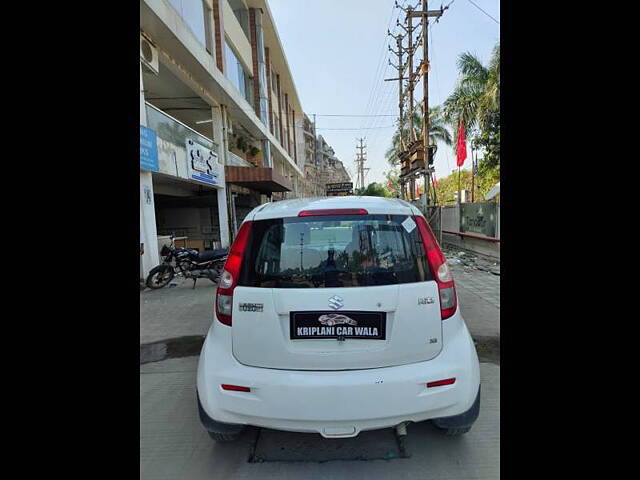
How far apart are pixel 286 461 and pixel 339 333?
36.2 inches

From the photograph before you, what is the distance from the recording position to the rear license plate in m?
1.76

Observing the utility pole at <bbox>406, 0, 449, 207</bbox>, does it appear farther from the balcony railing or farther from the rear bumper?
the rear bumper

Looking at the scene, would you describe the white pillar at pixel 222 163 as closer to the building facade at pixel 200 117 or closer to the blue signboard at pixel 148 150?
the building facade at pixel 200 117

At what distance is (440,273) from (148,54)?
9.32 metres

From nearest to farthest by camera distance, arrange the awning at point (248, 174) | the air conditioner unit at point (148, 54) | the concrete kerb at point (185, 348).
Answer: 1. the concrete kerb at point (185, 348)
2. the air conditioner unit at point (148, 54)
3. the awning at point (248, 174)

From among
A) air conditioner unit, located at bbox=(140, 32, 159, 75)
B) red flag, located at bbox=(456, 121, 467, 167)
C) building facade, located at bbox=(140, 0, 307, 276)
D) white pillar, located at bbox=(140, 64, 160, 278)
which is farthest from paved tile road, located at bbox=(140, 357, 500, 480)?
red flag, located at bbox=(456, 121, 467, 167)

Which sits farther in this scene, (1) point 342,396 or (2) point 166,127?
(2) point 166,127

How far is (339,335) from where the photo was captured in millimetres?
1759

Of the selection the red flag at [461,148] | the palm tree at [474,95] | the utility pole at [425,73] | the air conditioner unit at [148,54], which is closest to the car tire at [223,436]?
the air conditioner unit at [148,54]

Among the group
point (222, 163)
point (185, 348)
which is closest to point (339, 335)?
point (185, 348)

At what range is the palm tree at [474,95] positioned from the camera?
14.6 m

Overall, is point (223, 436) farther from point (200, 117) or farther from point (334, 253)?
point (200, 117)
